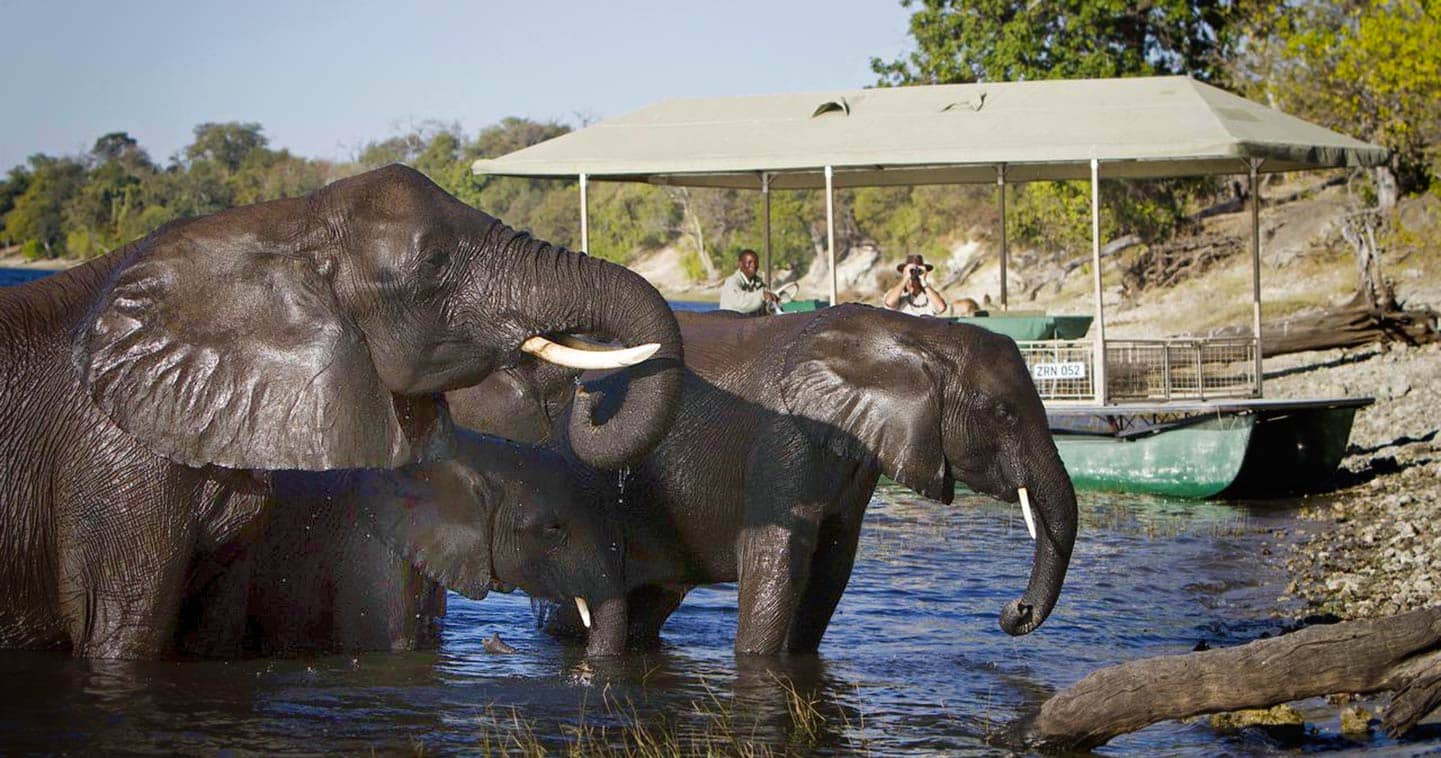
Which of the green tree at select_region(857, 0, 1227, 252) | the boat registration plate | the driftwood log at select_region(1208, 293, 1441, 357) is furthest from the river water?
the green tree at select_region(857, 0, 1227, 252)

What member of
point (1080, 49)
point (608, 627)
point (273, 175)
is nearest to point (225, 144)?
point (273, 175)

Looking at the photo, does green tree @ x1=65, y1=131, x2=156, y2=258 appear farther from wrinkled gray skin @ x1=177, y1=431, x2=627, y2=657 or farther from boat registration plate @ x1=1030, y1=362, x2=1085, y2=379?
wrinkled gray skin @ x1=177, y1=431, x2=627, y2=657

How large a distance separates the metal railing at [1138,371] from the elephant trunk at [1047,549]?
8.54 metres

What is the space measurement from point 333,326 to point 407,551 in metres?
1.81

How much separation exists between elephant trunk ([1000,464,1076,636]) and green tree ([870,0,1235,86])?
28.7 meters

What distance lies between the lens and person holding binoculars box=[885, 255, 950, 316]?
1684cm

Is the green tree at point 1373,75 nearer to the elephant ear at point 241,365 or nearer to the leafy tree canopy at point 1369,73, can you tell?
the leafy tree canopy at point 1369,73

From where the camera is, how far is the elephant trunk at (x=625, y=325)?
20.6 feet

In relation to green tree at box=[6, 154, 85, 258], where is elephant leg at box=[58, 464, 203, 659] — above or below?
below

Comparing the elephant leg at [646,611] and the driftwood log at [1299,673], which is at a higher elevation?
the driftwood log at [1299,673]

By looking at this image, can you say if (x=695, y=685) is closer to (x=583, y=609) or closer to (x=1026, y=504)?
(x=583, y=609)

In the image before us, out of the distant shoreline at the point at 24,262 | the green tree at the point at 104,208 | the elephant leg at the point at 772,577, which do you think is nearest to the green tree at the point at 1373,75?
the elephant leg at the point at 772,577

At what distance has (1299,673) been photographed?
614 cm

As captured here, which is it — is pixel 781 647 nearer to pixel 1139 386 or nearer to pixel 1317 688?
pixel 1317 688
